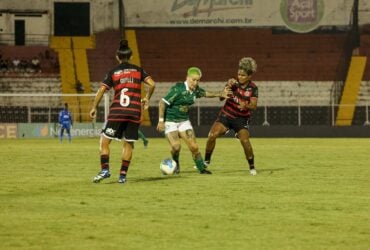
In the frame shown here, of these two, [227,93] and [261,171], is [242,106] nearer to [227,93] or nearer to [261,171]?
[227,93]

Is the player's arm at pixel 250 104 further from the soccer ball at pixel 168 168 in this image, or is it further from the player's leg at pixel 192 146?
the soccer ball at pixel 168 168

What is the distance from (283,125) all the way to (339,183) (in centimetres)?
2740

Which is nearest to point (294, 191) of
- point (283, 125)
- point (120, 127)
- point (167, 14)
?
point (120, 127)

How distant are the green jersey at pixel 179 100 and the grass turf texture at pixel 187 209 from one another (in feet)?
3.63

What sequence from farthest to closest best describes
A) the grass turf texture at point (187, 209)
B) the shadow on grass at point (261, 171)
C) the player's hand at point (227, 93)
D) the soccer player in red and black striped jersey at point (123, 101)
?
the shadow on grass at point (261, 171) < the player's hand at point (227, 93) < the soccer player in red and black striped jersey at point (123, 101) < the grass turf texture at point (187, 209)

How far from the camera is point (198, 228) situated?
27.3 feet

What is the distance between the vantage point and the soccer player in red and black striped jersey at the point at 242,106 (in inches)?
613

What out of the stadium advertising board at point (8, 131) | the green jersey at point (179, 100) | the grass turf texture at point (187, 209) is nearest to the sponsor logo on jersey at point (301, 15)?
the stadium advertising board at point (8, 131)

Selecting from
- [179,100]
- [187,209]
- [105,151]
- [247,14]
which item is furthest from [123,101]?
[247,14]

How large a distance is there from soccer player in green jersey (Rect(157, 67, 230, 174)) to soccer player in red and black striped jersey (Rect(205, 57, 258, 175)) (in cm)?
40

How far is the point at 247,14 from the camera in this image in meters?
48.6

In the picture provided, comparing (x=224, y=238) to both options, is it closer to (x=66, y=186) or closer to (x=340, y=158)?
(x=66, y=186)

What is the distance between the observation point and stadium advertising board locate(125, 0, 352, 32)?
48.2m

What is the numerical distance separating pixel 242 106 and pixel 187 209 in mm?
6007
